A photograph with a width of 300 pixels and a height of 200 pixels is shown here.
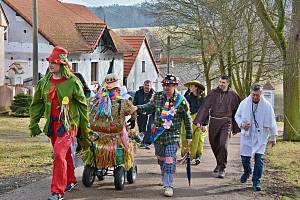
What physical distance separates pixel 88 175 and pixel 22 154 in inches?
165

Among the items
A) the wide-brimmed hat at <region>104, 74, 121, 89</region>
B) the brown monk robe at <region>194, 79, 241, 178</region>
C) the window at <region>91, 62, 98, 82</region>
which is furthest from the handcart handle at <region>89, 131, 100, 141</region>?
the window at <region>91, 62, 98, 82</region>

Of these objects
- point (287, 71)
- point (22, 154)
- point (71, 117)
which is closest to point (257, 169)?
point (71, 117)

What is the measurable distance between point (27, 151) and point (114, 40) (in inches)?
1270

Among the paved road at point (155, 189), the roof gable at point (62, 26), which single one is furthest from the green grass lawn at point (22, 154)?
the roof gable at point (62, 26)

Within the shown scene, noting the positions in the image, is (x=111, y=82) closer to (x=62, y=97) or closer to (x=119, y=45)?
(x=62, y=97)

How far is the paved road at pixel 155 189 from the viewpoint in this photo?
8.13 meters

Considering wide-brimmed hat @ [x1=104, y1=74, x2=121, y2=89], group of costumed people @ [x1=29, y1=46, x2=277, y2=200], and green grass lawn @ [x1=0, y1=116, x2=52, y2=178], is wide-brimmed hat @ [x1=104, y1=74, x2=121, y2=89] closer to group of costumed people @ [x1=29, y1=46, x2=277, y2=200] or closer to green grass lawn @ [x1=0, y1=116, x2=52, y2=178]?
group of costumed people @ [x1=29, y1=46, x2=277, y2=200]

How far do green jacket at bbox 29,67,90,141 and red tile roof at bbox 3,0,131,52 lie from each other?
89.8 feet

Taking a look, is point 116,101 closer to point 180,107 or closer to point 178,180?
point 180,107

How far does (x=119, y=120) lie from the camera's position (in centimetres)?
845

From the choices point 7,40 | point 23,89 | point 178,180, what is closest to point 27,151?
point 178,180

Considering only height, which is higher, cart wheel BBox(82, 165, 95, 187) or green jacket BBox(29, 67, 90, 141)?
green jacket BBox(29, 67, 90, 141)

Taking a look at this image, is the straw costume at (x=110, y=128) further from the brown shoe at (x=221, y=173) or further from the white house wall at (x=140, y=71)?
the white house wall at (x=140, y=71)

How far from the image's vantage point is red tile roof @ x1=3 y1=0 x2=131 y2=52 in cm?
3569
